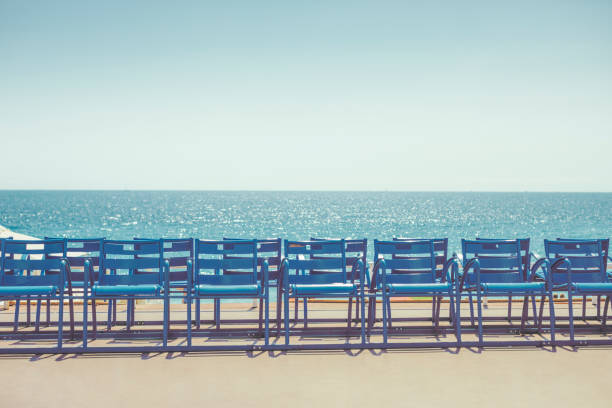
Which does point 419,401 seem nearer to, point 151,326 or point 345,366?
point 345,366

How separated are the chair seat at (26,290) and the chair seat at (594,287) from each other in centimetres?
489

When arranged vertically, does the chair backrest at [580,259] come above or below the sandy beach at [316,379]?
above

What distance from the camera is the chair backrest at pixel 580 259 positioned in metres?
5.21

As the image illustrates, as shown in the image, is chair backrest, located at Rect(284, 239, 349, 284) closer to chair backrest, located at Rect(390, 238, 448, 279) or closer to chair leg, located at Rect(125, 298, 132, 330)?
chair backrest, located at Rect(390, 238, 448, 279)

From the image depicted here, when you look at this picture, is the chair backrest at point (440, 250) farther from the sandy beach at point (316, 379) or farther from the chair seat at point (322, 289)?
the sandy beach at point (316, 379)

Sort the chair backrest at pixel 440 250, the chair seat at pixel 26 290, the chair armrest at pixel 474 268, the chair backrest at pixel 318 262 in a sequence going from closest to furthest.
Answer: the chair seat at pixel 26 290
the chair armrest at pixel 474 268
the chair backrest at pixel 318 262
the chair backrest at pixel 440 250

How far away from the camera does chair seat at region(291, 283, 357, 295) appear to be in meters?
4.56

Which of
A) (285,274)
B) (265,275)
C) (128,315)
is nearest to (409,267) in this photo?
(285,274)

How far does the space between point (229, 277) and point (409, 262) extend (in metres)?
1.80

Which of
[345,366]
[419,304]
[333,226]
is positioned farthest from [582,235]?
[345,366]

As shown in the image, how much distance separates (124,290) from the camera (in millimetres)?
4434

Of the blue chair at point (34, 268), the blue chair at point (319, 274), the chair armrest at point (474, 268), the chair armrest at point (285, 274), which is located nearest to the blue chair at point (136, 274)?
the blue chair at point (34, 268)

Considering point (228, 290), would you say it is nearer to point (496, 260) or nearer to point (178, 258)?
point (178, 258)

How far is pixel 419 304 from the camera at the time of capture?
649 centimetres
